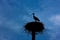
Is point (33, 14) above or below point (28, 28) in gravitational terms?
above

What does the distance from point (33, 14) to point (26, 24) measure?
422cm

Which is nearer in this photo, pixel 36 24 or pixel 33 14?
pixel 36 24

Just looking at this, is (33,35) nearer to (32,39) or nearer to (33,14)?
(32,39)

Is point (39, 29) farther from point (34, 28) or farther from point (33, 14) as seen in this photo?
point (33, 14)

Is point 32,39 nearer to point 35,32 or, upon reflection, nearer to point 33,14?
point 35,32

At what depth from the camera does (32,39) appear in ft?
176

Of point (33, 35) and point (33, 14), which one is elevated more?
point (33, 14)

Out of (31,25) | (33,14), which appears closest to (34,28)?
(31,25)

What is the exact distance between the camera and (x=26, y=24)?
52.7m

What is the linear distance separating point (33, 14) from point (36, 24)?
14.3 feet

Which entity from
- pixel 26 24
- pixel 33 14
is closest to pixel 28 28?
pixel 26 24

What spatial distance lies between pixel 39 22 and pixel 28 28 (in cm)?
150

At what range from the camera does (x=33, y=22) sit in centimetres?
5259

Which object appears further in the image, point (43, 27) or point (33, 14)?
point (33, 14)
